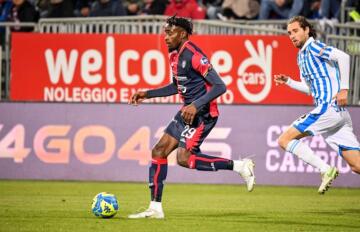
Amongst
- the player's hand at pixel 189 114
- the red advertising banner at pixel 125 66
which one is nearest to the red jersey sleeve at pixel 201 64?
the player's hand at pixel 189 114


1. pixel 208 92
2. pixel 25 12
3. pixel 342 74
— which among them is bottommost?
pixel 208 92

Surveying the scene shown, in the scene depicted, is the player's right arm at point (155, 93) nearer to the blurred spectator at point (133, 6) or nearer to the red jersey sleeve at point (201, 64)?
the red jersey sleeve at point (201, 64)

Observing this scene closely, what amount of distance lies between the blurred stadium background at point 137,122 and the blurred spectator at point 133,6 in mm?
1244

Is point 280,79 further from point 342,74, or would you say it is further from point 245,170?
point 245,170

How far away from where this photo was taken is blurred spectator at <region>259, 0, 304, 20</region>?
21.1 metres

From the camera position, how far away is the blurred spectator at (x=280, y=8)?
21.1 m

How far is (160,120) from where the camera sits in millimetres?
17594

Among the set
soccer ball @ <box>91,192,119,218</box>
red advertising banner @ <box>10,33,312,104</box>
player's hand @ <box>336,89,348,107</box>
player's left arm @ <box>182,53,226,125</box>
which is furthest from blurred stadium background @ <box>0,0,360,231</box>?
player's hand @ <box>336,89,348,107</box>

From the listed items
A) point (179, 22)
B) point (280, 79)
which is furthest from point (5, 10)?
point (179, 22)

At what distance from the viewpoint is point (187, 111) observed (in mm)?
11102

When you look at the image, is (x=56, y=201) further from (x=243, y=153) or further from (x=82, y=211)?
(x=243, y=153)

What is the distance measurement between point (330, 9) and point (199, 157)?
10.2 metres

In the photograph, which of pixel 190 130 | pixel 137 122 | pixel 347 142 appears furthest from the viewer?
pixel 137 122

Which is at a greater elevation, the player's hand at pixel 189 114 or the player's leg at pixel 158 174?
the player's hand at pixel 189 114
